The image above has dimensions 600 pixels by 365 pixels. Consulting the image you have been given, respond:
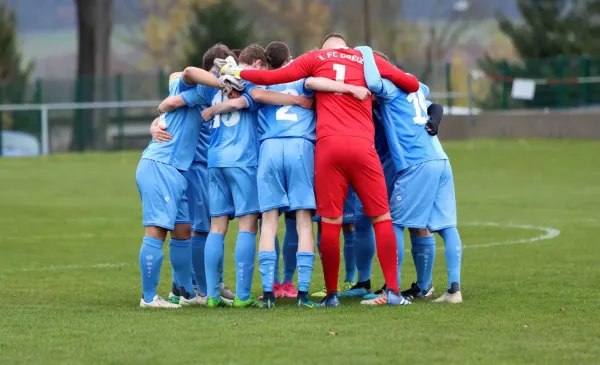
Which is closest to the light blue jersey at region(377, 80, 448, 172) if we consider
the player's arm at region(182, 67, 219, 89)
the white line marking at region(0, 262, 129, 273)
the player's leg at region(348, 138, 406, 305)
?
the player's leg at region(348, 138, 406, 305)

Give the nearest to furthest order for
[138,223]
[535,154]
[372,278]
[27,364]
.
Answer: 1. [27,364]
2. [372,278]
3. [138,223]
4. [535,154]

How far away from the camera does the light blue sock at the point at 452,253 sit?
33.6ft

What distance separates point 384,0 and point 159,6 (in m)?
15.5

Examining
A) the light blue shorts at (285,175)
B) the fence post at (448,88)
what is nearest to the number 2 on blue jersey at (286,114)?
the light blue shorts at (285,175)

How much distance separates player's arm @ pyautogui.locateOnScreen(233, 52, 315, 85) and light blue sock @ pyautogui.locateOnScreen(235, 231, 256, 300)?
4.04ft

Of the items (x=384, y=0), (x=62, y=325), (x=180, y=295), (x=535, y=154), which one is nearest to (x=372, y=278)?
(x=180, y=295)

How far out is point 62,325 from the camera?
9.16m

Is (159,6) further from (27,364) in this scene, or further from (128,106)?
(27,364)

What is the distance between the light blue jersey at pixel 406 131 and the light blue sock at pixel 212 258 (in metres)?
1.56

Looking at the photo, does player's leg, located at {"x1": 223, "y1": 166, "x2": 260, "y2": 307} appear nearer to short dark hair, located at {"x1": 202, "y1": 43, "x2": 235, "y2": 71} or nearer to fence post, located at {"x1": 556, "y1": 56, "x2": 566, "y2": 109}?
short dark hair, located at {"x1": 202, "y1": 43, "x2": 235, "y2": 71}

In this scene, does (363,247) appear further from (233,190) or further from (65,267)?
(65,267)

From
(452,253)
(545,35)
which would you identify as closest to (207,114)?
(452,253)

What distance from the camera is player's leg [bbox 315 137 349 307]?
986 centimetres

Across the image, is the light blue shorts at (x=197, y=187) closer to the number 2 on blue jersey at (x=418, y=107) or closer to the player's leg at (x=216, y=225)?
the player's leg at (x=216, y=225)
